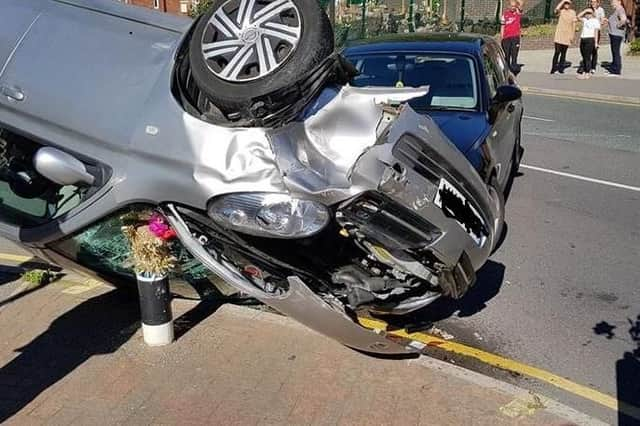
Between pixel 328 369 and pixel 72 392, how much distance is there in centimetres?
144

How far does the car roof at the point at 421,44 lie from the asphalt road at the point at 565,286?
5.78 ft

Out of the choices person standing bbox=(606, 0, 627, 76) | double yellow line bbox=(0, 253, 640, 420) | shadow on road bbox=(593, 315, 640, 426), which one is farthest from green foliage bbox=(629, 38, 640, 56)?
double yellow line bbox=(0, 253, 640, 420)

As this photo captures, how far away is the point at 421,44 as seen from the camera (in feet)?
23.4

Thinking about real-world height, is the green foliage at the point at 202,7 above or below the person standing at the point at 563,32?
above

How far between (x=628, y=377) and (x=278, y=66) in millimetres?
2836

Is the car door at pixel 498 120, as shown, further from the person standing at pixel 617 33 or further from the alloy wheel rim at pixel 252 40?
the person standing at pixel 617 33

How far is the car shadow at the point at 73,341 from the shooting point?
13.4 feet

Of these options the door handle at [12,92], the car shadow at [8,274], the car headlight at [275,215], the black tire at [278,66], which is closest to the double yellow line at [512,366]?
the car headlight at [275,215]

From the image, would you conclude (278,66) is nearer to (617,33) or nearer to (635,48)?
(617,33)

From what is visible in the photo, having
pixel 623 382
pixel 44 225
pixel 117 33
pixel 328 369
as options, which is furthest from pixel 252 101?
pixel 623 382

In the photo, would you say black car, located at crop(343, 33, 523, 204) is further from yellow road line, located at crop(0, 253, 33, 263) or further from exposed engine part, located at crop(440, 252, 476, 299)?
yellow road line, located at crop(0, 253, 33, 263)

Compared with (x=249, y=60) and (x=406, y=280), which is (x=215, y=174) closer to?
(x=249, y=60)

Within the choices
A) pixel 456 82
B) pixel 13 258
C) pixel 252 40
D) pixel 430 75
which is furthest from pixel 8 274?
pixel 456 82

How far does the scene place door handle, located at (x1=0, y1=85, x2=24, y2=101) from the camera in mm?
3875
